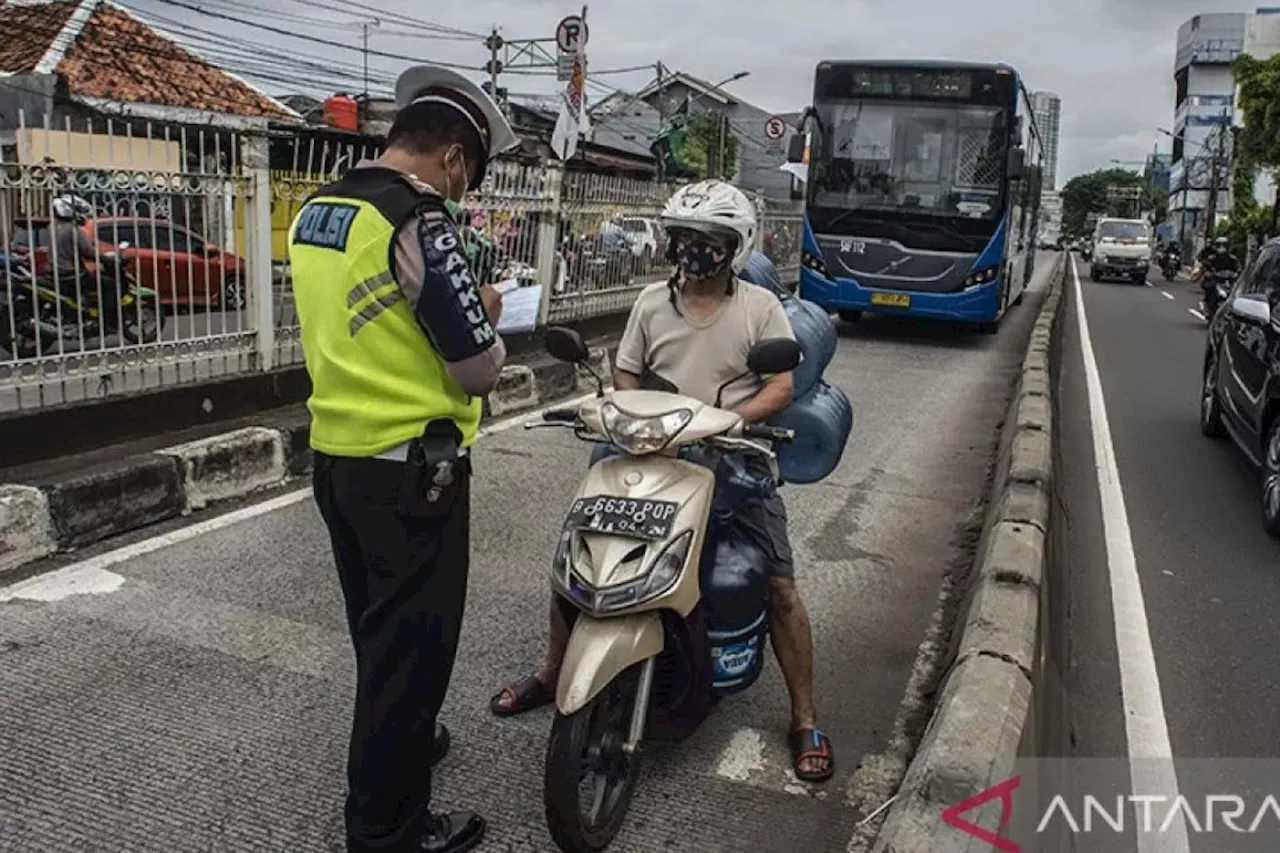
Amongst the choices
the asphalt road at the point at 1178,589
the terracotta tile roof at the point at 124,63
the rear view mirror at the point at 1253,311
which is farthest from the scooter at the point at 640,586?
the terracotta tile roof at the point at 124,63

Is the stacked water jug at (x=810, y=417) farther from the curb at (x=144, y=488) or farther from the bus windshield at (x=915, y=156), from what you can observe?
the bus windshield at (x=915, y=156)

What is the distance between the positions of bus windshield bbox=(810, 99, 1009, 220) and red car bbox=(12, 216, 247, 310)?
28.4 feet

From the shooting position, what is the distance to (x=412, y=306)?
2.33 metres

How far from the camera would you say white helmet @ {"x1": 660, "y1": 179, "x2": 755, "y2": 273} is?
3156 mm

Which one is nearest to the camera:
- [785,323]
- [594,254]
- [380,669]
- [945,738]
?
[380,669]

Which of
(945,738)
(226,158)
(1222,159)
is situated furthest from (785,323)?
(1222,159)

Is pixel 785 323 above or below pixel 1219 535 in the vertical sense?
above

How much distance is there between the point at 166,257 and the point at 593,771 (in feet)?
13.7

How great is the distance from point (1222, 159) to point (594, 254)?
2048 inches

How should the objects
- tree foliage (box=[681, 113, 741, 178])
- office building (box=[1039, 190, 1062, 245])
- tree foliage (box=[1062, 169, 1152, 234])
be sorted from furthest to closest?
tree foliage (box=[1062, 169, 1152, 234]) → office building (box=[1039, 190, 1062, 245]) → tree foliage (box=[681, 113, 741, 178])

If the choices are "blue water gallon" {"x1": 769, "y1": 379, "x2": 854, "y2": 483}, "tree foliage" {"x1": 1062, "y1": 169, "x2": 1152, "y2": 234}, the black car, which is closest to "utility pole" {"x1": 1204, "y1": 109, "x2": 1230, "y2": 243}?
the black car

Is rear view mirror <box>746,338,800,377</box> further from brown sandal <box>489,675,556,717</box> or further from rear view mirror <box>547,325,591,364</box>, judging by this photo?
brown sandal <box>489,675,556,717</box>

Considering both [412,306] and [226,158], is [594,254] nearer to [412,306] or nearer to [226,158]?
[226,158]

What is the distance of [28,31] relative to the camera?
A: 21688 mm
